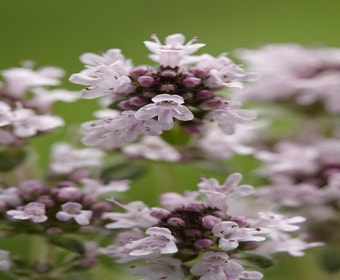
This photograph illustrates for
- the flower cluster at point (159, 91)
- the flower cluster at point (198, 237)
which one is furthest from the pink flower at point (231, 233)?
the flower cluster at point (159, 91)

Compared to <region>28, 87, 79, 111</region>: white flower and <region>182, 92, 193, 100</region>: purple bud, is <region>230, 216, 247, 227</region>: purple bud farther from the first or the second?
<region>28, 87, 79, 111</region>: white flower

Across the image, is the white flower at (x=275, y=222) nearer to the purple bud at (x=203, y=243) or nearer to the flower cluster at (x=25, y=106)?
the purple bud at (x=203, y=243)

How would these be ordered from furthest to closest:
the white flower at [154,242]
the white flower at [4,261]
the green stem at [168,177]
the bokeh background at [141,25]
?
the bokeh background at [141,25] → the green stem at [168,177] → the white flower at [4,261] → the white flower at [154,242]

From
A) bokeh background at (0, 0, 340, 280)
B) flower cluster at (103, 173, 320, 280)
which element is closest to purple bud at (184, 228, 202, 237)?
flower cluster at (103, 173, 320, 280)

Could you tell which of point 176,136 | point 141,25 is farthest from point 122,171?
point 141,25

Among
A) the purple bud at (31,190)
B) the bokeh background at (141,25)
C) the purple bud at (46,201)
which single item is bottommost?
the purple bud at (46,201)

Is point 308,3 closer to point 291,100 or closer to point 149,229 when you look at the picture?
point 291,100
